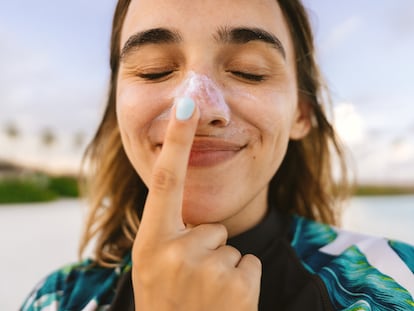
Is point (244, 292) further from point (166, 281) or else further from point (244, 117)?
point (244, 117)

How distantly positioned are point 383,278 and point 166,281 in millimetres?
530

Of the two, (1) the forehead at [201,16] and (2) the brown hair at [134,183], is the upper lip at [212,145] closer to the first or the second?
(1) the forehead at [201,16]

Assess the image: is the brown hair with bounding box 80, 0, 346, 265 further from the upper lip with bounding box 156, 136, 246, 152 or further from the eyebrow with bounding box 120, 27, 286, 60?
the upper lip with bounding box 156, 136, 246, 152

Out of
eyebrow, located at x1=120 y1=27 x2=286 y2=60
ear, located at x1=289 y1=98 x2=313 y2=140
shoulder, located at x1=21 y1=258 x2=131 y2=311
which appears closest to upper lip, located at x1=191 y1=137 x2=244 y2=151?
eyebrow, located at x1=120 y1=27 x2=286 y2=60

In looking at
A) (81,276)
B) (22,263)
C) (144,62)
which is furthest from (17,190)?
(144,62)

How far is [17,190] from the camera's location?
16.9 feet

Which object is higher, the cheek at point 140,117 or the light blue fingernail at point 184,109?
the light blue fingernail at point 184,109

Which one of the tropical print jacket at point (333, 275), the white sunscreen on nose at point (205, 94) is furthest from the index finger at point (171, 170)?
the tropical print jacket at point (333, 275)

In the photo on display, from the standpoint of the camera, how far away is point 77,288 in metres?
1.12

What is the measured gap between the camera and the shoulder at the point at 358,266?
2.83 feet

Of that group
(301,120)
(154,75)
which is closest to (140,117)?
(154,75)

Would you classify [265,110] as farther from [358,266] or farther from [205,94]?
[358,266]

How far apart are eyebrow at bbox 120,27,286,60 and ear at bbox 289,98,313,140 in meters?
0.27

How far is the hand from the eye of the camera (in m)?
0.63
